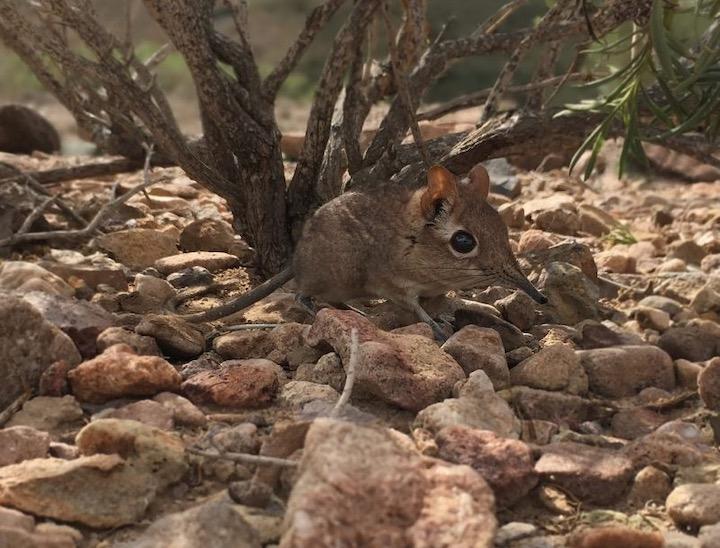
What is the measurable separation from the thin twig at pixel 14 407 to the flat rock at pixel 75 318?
37cm

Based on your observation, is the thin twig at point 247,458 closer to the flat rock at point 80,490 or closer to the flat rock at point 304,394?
the flat rock at point 80,490

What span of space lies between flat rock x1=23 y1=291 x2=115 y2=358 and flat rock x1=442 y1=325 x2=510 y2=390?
1.35 m

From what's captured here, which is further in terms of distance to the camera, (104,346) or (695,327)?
(695,327)

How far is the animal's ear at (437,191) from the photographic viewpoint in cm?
448

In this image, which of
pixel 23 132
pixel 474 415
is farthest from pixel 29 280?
pixel 23 132

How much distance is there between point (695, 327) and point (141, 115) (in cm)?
277

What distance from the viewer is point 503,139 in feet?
16.4

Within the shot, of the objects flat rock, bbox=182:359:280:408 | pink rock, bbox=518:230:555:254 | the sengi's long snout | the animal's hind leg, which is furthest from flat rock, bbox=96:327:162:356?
pink rock, bbox=518:230:555:254

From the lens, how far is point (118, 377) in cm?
336

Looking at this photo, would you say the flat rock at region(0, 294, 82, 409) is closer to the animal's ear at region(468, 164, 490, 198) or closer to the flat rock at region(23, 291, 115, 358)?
the flat rock at region(23, 291, 115, 358)

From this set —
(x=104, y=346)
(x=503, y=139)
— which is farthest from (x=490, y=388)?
(x=503, y=139)

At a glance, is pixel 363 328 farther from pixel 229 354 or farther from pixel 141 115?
pixel 141 115

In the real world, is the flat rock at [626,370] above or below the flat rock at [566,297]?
below

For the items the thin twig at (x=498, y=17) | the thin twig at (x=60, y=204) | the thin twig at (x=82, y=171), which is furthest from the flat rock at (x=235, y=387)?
the thin twig at (x=82, y=171)
